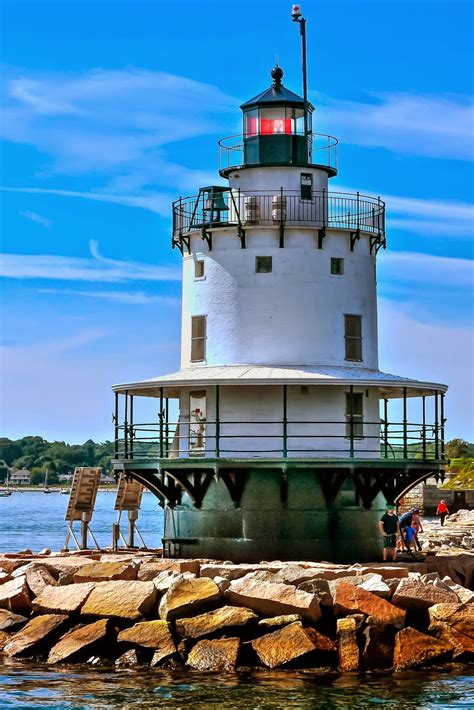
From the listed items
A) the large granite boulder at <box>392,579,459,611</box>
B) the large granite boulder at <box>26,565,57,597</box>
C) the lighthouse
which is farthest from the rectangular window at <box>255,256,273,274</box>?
the large granite boulder at <box>392,579,459,611</box>

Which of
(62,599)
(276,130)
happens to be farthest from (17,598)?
(276,130)

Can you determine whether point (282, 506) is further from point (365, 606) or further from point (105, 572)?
point (365, 606)

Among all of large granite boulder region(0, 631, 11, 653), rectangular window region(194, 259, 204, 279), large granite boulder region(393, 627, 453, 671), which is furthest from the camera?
rectangular window region(194, 259, 204, 279)

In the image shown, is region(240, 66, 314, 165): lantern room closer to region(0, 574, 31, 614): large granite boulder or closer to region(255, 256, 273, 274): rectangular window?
region(255, 256, 273, 274): rectangular window

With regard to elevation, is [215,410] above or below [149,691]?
above

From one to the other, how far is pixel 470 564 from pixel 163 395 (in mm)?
8101

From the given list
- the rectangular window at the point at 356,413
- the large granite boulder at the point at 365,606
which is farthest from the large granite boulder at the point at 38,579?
the rectangular window at the point at 356,413

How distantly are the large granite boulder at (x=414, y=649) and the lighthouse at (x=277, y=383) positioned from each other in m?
5.99

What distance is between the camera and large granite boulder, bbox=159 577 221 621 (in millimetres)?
26359

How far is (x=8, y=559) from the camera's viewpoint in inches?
1292

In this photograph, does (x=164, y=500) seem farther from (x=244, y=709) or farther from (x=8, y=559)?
(x=244, y=709)

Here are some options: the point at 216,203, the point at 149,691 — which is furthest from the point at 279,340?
the point at 149,691

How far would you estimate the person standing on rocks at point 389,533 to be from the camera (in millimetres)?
32031

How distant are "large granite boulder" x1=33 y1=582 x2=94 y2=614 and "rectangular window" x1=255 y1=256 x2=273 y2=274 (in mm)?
9136
